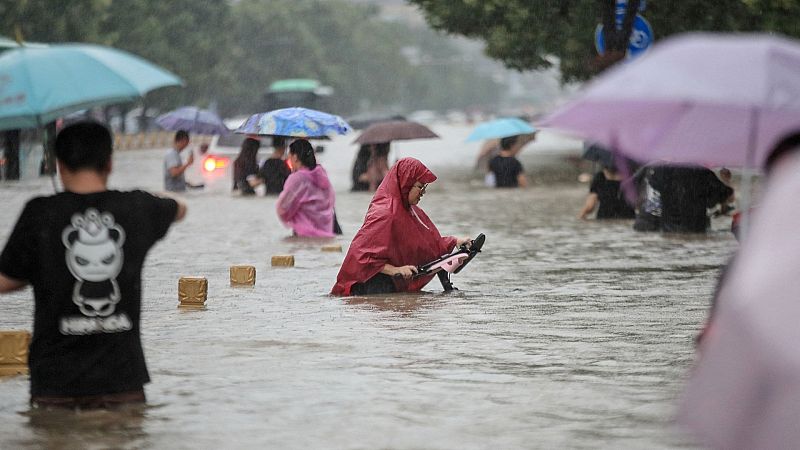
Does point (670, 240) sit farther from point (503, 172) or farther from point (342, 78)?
point (342, 78)

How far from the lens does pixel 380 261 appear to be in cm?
1220

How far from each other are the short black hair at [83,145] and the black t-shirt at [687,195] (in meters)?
12.9

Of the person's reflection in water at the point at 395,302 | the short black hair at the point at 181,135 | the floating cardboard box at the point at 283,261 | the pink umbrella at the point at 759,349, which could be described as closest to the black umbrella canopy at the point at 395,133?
the short black hair at the point at 181,135

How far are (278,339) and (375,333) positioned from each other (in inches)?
25.1

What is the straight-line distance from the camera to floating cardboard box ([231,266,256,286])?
44.2 ft

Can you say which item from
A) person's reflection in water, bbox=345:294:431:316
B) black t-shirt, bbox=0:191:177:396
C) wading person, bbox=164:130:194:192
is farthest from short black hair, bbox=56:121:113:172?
wading person, bbox=164:130:194:192

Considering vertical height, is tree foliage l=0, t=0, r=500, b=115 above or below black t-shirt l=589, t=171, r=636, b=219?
above

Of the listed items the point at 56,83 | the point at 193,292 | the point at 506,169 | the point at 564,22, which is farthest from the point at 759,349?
the point at 564,22

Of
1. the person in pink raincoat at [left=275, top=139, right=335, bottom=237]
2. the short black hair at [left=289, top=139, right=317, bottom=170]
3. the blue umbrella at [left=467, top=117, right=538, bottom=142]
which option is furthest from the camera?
the blue umbrella at [left=467, top=117, right=538, bottom=142]

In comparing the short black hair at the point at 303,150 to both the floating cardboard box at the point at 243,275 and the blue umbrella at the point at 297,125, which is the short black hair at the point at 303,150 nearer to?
the blue umbrella at the point at 297,125

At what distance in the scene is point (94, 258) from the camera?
265 inches

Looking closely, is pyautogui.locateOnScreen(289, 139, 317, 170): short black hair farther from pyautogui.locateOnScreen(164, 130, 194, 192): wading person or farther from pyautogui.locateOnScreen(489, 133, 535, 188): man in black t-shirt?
pyautogui.locateOnScreen(489, 133, 535, 188): man in black t-shirt

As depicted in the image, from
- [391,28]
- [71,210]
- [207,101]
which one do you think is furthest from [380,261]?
[391,28]

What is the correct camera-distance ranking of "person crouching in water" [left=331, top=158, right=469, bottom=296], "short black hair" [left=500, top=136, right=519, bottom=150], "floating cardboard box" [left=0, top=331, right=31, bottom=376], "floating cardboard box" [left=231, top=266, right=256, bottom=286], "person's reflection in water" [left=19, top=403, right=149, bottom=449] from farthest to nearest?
"short black hair" [left=500, top=136, right=519, bottom=150]
"floating cardboard box" [left=231, top=266, right=256, bottom=286]
"person crouching in water" [left=331, top=158, right=469, bottom=296]
"floating cardboard box" [left=0, top=331, right=31, bottom=376]
"person's reflection in water" [left=19, top=403, right=149, bottom=449]
